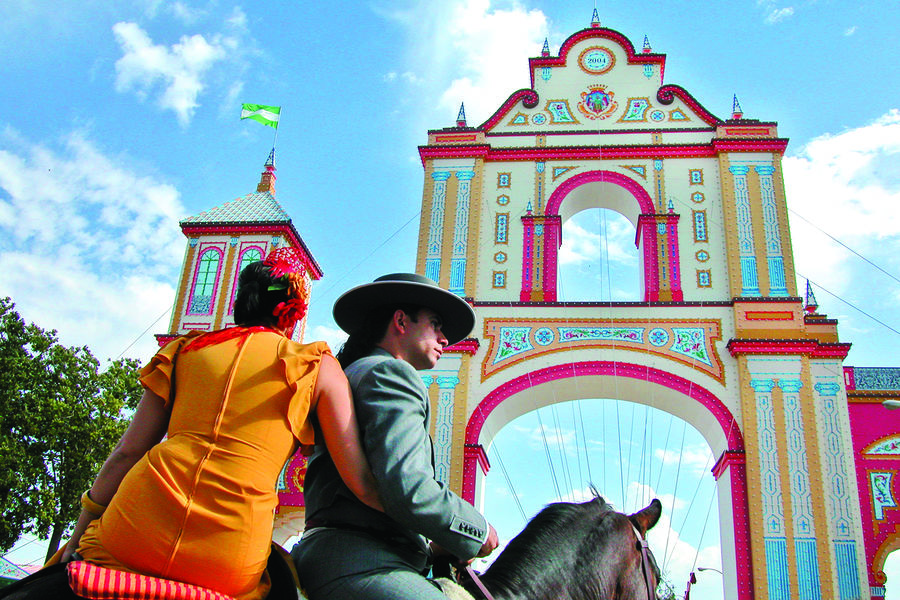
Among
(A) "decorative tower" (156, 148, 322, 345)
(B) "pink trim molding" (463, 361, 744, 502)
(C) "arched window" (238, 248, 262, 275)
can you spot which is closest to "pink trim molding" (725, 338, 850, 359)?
(B) "pink trim molding" (463, 361, 744, 502)

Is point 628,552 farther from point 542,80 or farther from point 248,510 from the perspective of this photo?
point 542,80

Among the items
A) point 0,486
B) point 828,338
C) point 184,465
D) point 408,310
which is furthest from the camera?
point 0,486

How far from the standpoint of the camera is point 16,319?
15.5 m

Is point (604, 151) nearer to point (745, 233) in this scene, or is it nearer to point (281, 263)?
point (745, 233)

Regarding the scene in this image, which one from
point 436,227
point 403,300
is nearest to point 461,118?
point 436,227

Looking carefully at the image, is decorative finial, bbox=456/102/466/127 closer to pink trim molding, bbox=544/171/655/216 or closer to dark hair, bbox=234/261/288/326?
pink trim molding, bbox=544/171/655/216

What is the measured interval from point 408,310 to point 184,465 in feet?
3.10

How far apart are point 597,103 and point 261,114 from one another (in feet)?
24.1

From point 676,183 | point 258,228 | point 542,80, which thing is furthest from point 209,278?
point 676,183

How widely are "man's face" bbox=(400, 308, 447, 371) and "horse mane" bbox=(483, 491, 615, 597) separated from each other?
665 millimetres

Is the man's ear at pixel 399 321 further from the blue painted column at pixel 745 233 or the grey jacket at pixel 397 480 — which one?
the blue painted column at pixel 745 233

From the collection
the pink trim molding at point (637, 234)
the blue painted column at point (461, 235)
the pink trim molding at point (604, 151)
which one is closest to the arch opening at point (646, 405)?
the pink trim molding at point (637, 234)

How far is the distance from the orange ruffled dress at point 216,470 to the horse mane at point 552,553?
2.60ft

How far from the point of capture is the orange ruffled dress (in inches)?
74.7
